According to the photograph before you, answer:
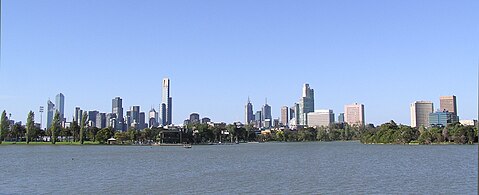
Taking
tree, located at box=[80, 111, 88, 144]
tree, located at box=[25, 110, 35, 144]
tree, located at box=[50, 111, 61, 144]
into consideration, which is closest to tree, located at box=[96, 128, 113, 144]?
tree, located at box=[80, 111, 88, 144]

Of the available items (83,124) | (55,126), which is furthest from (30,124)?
(83,124)

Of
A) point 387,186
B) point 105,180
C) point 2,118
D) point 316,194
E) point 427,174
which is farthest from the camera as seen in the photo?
point 2,118

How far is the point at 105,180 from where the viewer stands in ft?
124

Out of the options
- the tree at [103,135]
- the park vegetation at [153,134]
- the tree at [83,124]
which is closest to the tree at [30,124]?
the park vegetation at [153,134]

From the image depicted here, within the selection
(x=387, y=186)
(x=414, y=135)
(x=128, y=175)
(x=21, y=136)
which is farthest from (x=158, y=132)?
(x=387, y=186)

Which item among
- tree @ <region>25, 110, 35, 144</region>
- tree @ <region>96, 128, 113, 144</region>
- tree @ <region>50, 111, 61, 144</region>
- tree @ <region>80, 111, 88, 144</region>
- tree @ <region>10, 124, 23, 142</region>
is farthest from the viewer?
tree @ <region>10, 124, 23, 142</region>

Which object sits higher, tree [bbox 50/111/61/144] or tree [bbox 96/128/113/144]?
tree [bbox 50/111/61/144]

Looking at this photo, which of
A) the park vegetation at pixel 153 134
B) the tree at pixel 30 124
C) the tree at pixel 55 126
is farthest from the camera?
the tree at pixel 55 126

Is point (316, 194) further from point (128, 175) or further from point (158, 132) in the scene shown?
point (158, 132)

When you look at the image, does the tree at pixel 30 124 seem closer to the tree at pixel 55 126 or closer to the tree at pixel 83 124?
the tree at pixel 55 126

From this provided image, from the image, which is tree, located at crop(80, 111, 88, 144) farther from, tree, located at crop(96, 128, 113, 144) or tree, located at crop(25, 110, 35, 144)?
tree, located at crop(25, 110, 35, 144)

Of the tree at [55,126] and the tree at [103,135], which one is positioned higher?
the tree at [55,126]

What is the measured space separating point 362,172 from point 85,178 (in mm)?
21542

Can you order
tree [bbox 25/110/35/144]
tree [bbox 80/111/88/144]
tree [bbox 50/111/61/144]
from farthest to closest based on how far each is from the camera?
1. tree [bbox 50/111/61/144]
2. tree [bbox 80/111/88/144]
3. tree [bbox 25/110/35/144]
